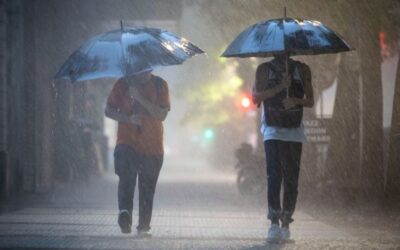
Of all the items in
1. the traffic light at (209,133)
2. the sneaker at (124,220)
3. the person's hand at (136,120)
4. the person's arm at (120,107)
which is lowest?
the traffic light at (209,133)

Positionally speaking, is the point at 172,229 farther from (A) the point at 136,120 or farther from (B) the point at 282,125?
(B) the point at 282,125

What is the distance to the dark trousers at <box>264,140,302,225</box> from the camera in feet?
25.2

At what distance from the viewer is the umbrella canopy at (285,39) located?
7.44 meters

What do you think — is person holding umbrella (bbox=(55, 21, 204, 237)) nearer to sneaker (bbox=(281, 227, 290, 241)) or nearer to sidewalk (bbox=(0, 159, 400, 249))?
sidewalk (bbox=(0, 159, 400, 249))

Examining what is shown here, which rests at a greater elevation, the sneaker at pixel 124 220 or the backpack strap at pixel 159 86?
the backpack strap at pixel 159 86

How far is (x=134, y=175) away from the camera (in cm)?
784

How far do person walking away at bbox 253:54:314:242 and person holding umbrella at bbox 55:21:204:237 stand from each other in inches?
33.4

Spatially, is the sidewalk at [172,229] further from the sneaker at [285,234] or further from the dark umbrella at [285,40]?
the dark umbrella at [285,40]

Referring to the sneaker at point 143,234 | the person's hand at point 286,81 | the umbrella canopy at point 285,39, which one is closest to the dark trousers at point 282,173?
the person's hand at point 286,81

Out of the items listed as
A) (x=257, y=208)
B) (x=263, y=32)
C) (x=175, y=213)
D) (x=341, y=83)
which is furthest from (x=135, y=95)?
(x=341, y=83)

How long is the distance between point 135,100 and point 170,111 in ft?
8.53

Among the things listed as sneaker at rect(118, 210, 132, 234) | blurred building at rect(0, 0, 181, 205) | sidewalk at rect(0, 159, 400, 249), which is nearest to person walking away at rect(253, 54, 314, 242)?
sidewalk at rect(0, 159, 400, 249)

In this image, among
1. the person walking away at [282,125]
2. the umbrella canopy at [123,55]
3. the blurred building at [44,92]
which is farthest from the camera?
the blurred building at [44,92]

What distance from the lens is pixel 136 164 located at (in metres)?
7.83
